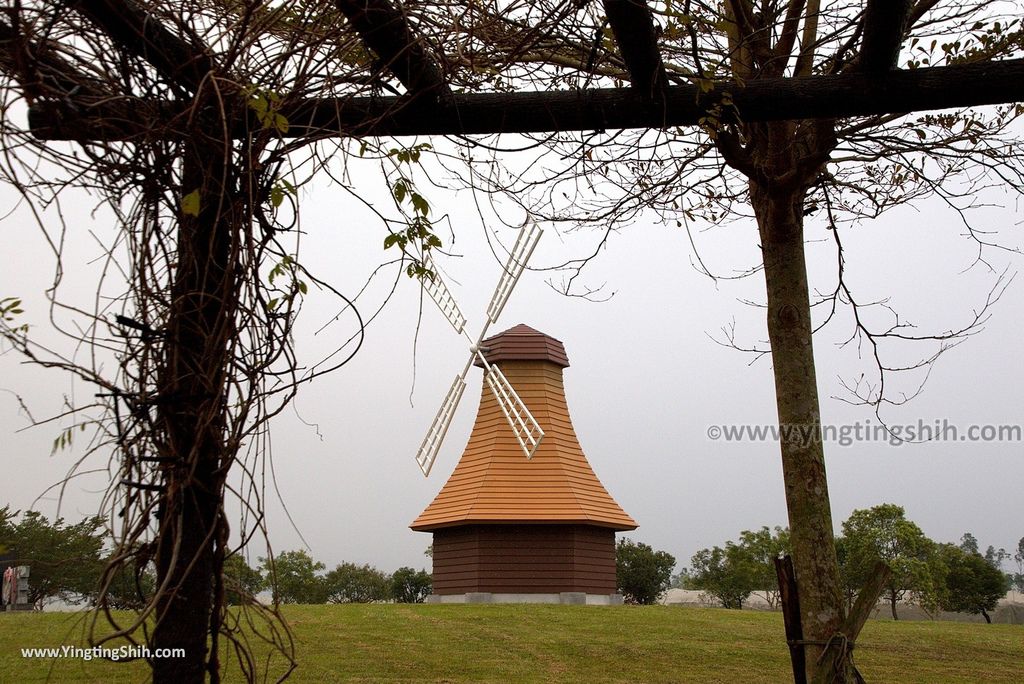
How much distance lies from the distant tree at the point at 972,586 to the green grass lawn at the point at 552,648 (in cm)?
1329

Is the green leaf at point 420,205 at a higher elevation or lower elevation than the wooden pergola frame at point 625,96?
lower

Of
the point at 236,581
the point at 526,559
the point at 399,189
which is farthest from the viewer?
the point at 526,559

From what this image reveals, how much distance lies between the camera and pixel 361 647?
9805mm

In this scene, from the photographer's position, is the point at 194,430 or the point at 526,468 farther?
the point at 526,468

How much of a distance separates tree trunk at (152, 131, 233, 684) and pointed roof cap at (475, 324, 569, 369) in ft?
50.3

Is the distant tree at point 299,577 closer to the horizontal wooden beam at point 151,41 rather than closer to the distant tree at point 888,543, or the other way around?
the distant tree at point 888,543

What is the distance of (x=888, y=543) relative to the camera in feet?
88.1

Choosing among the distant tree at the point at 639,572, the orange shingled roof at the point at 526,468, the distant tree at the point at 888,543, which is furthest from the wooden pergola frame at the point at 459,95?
the distant tree at the point at 888,543

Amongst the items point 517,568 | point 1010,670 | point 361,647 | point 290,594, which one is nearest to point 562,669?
point 361,647

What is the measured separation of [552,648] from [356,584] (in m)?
21.1

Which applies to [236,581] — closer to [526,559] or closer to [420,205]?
[420,205]

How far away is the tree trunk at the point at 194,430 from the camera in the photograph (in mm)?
1624

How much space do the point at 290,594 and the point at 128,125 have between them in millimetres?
26446

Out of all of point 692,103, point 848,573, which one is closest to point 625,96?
point 692,103
